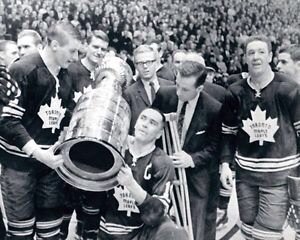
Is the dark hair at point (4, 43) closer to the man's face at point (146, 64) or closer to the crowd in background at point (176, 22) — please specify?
the crowd in background at point (176, 22)

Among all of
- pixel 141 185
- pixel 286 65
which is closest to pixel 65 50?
pixel 141 185

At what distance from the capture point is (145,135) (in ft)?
5.96

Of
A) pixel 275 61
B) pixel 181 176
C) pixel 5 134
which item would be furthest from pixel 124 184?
pixel 275 61

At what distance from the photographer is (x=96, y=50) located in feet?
8.80

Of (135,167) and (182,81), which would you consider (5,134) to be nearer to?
(135,167)

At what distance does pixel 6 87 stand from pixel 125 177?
1.75 feet

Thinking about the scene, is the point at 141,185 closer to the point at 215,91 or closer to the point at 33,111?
the point at 33,111

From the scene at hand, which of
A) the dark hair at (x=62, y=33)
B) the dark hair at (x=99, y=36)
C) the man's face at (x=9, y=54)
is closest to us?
the dark hair at (x=62, y=33)

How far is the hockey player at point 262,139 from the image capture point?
79.3 inches

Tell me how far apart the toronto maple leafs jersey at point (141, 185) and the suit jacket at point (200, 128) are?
0.90ft

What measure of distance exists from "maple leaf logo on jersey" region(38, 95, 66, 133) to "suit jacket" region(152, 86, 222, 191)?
399mm

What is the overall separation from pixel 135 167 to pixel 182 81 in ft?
1.34

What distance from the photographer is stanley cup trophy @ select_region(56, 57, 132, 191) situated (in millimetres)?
1746

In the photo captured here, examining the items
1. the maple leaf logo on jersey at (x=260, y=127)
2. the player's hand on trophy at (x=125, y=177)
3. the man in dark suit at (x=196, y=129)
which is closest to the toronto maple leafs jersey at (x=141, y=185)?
the player's hand on trophy at (x=125, y=177)
